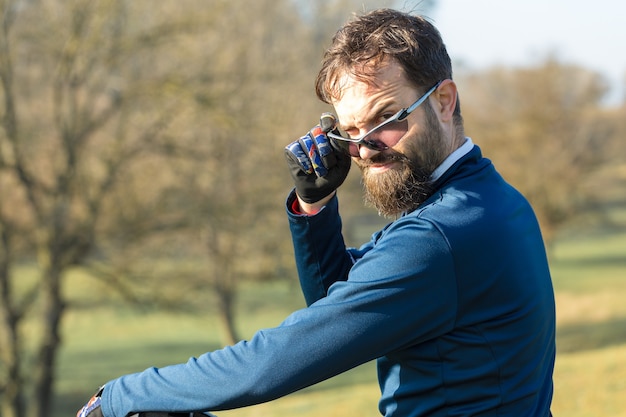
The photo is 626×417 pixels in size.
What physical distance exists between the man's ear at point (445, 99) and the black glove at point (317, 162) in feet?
1.14

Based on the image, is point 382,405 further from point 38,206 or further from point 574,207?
point 574,207

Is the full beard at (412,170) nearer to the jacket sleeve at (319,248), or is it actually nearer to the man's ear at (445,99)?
the man's ear at (445,99)

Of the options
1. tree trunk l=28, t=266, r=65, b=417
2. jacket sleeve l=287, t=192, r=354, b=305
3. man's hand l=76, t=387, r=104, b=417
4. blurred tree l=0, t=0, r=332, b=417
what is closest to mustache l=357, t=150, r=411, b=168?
jacket sleeve l=287, t=192, r=354, b=305

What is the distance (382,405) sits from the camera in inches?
83.2

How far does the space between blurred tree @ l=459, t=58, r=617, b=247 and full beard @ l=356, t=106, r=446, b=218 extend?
93.8 ft

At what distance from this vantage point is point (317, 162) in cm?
243

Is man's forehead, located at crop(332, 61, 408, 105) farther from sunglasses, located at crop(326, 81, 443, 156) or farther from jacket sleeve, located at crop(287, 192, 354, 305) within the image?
jacket sleeve, located at crop(287, 192, 354, 305)

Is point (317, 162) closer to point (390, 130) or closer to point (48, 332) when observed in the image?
point (390, 130)

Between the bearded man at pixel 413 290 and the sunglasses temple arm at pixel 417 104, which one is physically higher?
the sunglasses temple arm at pixel 417 104

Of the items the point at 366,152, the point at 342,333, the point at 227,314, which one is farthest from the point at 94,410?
the point at 227,314

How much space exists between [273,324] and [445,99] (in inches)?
997

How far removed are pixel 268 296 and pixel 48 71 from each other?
21278mm

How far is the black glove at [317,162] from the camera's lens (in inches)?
95.1

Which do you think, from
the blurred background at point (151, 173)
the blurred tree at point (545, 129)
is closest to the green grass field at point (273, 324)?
the blurred background at point (151, 173)
